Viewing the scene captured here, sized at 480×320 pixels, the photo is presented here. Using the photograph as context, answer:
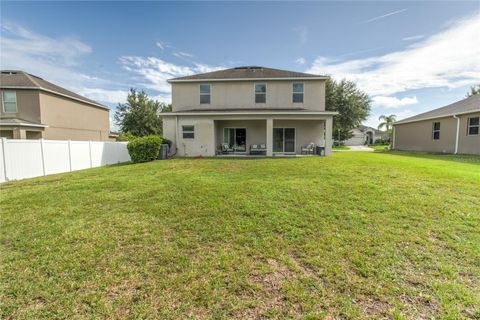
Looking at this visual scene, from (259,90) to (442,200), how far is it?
1346 centimetres

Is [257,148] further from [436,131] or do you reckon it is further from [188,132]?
[436,131]

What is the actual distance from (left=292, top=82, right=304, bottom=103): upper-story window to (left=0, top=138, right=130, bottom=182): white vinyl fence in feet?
45.9

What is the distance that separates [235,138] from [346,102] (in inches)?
789

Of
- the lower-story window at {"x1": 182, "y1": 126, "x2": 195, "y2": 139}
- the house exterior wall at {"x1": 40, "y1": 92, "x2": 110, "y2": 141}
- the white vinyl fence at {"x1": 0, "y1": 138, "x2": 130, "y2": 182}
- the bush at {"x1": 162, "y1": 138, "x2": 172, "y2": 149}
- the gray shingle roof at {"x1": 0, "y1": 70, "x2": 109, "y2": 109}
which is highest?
the gray shingle roof at {"x1": 0, "y1": 70, "x2": 109, "y2": 109}

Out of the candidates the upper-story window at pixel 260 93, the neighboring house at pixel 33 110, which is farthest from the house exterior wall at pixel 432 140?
the neighboring house at pixel 33 110

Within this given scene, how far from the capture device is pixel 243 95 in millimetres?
16484

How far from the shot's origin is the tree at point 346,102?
94.0ft

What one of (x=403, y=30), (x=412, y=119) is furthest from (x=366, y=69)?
(x=403, y=30)

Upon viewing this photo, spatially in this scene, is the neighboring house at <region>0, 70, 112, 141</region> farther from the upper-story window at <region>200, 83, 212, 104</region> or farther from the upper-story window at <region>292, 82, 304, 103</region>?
the upper-story window at <region>292, 82, 304, 103</region>

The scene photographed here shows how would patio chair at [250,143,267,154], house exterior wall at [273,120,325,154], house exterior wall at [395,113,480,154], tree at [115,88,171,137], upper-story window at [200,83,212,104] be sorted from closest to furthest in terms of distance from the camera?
patio chair at [250,143,267,154], house exterior wall at [395,113,480,154], house exterior wall at [273,120,325,154], upper-story window at [200,83,212,104], tree at [115,88,171,137]

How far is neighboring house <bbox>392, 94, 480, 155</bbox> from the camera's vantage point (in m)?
15.5

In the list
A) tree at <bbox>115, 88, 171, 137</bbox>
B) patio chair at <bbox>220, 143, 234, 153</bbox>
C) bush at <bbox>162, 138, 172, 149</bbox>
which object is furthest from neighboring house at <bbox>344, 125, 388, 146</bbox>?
bush at <bbox>162, 138, 172, 149</bbox>

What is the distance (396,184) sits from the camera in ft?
20.4

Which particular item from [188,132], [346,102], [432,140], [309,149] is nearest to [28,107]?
[188,132]
